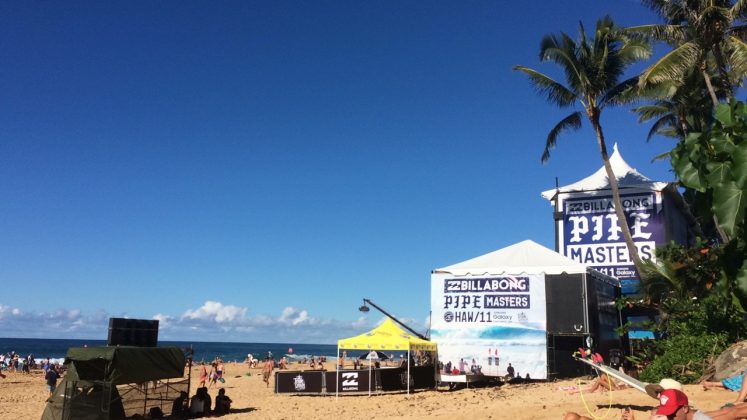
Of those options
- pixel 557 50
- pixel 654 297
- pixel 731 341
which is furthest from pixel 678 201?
pixel 731 341

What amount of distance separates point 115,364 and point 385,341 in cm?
870

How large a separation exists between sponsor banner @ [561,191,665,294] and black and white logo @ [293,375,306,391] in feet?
65.4

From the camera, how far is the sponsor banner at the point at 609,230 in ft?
113

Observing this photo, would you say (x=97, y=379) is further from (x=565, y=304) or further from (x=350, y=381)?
(x=565, y=304)

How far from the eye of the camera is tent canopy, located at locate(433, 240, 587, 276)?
2198 centimetres

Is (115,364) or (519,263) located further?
(519,263)

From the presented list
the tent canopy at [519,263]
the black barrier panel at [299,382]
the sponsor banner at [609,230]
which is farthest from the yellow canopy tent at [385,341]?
the sponsor banner at [609,230]

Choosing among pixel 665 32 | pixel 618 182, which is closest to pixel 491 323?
pixel 665 32

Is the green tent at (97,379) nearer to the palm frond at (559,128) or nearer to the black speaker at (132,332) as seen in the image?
the black speaker at (132,332)

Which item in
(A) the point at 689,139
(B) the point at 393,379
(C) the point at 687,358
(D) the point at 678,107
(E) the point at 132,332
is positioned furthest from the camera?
(D) the point at 678,107

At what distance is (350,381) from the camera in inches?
830

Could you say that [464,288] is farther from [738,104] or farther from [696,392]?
[738,104]

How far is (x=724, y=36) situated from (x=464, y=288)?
12.8 meters

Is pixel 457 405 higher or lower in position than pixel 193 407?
higher
